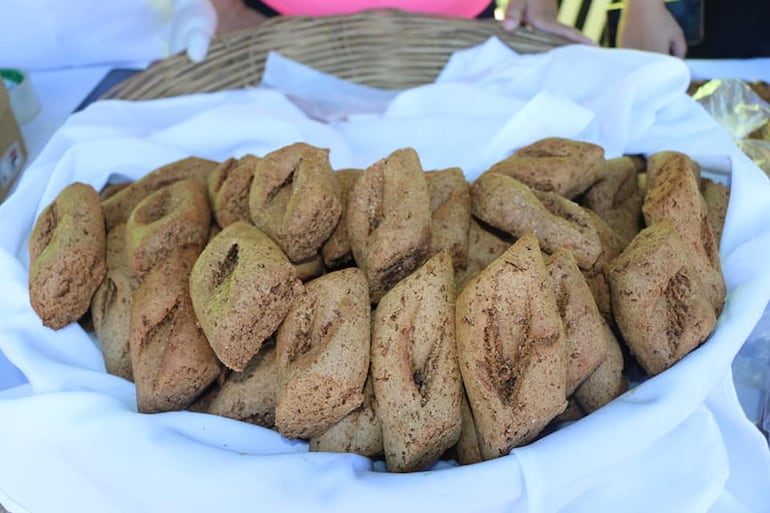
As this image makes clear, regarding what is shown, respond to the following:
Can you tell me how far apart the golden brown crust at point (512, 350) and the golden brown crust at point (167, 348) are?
305mm

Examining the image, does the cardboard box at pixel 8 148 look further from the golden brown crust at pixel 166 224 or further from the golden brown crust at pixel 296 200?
the golden brown crust at pixel 296 200

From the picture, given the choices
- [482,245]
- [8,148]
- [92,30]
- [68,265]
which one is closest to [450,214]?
[482,245]

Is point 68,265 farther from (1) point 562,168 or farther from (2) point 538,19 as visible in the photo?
(2) point 538,19

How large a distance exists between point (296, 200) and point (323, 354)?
202 mm

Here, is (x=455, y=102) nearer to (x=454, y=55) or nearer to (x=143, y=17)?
(x=454, y=55)

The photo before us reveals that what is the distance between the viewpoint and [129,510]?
711mm

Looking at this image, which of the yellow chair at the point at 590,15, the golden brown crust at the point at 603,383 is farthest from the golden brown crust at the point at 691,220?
the yellow chair at the point at 590,15

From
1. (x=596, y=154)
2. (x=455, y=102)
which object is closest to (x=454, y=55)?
(x=455, y=102)

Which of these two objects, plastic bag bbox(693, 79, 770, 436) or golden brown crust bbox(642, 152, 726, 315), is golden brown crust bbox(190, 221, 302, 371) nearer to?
golden brown crust bbox(642, 152, 726, 315)

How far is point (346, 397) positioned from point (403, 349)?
79mm

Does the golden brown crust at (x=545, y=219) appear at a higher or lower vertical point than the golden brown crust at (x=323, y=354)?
higher

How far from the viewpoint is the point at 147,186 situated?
102cm

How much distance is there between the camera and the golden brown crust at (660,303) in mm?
761

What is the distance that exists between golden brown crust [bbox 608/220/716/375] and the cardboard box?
47.5 inches
